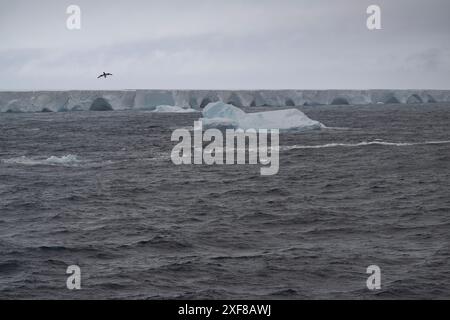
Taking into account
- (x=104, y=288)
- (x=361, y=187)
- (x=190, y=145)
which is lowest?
(x=104, y=288)

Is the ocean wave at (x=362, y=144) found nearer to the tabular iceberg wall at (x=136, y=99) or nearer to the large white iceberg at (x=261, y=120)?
the large white iceberg at (x=261, y=120)

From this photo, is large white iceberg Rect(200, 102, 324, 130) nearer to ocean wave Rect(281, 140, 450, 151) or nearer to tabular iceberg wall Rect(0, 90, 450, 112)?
ocean wave Rect(281, 140, 450, 151)

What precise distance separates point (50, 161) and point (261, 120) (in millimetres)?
17164

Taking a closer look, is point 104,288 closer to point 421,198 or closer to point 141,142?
point 421,198

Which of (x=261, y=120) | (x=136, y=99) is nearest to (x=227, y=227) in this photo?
(x=261, y=120)

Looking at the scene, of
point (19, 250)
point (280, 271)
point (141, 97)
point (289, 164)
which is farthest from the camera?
point (141, 97)

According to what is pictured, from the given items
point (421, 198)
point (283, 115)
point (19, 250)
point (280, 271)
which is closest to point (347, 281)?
point (280, 271)

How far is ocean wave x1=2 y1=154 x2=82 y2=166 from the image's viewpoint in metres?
25.2

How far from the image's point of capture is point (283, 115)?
41.3 metres

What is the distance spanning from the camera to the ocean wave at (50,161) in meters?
25.2

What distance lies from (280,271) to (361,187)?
9.38 metres

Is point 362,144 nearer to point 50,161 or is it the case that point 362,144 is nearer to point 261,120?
point 261,120

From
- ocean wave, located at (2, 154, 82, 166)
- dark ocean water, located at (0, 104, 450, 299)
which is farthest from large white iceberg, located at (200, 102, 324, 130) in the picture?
ocean wave, located at (2, 154, 82, 166)

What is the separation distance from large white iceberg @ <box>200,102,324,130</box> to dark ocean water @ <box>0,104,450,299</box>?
13.3 m
